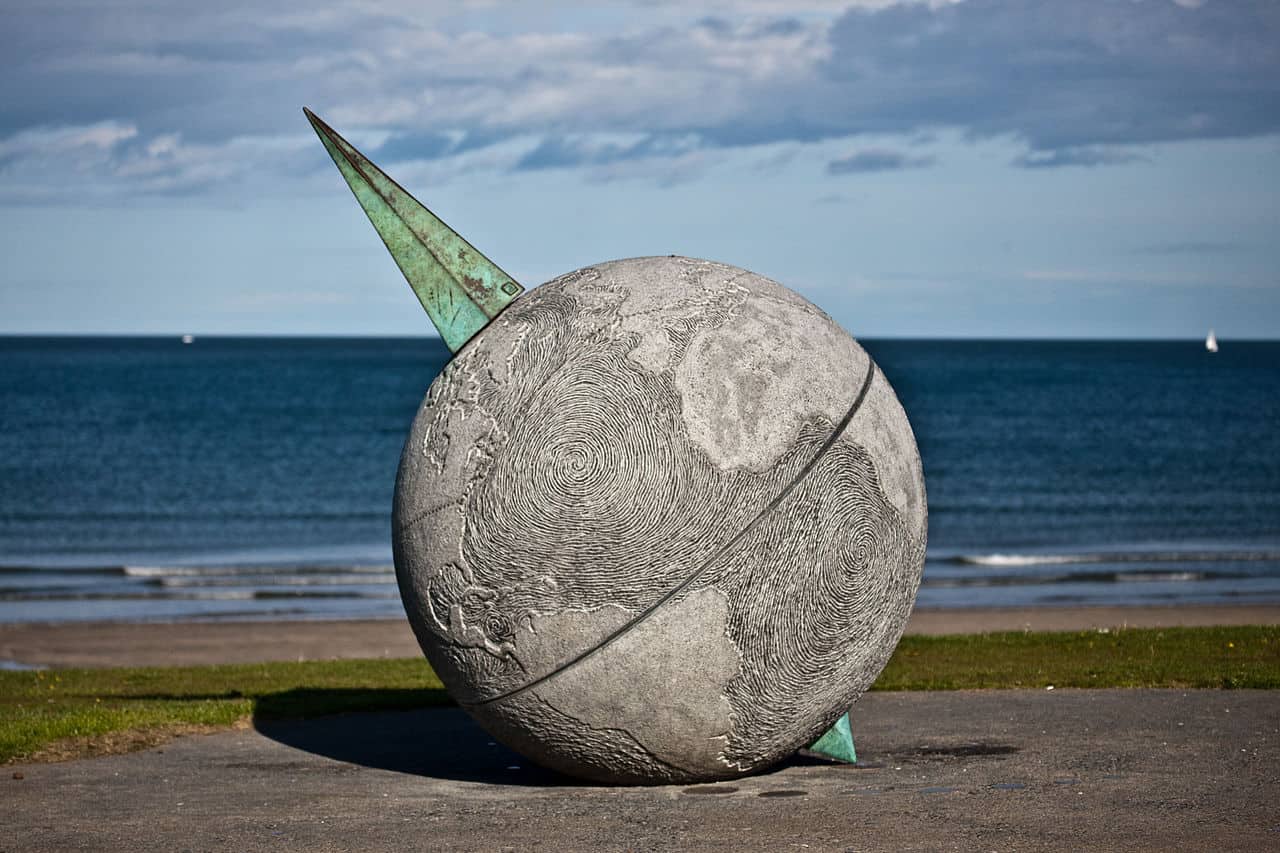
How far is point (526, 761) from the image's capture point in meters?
9.30

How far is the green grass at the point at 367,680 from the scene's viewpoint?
10492 mm

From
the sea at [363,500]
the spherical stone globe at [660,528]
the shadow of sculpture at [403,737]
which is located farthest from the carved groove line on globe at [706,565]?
the sea at [363,500]

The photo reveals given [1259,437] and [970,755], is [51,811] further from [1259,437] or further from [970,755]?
[1259,437]

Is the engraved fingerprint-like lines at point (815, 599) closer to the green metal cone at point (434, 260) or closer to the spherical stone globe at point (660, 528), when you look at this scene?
the spherical stone globe at point (660, 528)

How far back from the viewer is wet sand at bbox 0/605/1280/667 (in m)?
18.7

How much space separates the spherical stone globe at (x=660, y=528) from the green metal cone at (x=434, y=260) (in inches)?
12.1

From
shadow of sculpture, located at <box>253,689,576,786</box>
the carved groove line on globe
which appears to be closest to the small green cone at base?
shadow of sculpture, located at <box>253,689,576,786</box>

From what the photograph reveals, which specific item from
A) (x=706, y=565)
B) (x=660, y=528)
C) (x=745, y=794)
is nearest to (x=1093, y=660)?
(x=745, y=794)

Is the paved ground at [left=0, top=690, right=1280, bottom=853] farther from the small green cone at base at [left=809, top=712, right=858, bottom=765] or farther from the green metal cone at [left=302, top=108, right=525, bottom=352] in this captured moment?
the green metal cone at [left=302, top=108, right=525, bottom=352]

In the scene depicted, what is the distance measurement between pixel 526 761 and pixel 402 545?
6.24 ft

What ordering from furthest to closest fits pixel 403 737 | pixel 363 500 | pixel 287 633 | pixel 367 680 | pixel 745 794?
1. pixel 363 500
2. pixel 287 633
3. pixel 367 680
4. pixel 403 737
5. pixel 745 794

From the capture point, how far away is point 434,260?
8.55m

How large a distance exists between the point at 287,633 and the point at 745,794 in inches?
549

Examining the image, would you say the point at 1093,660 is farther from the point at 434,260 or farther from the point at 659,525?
the point at 434,260
